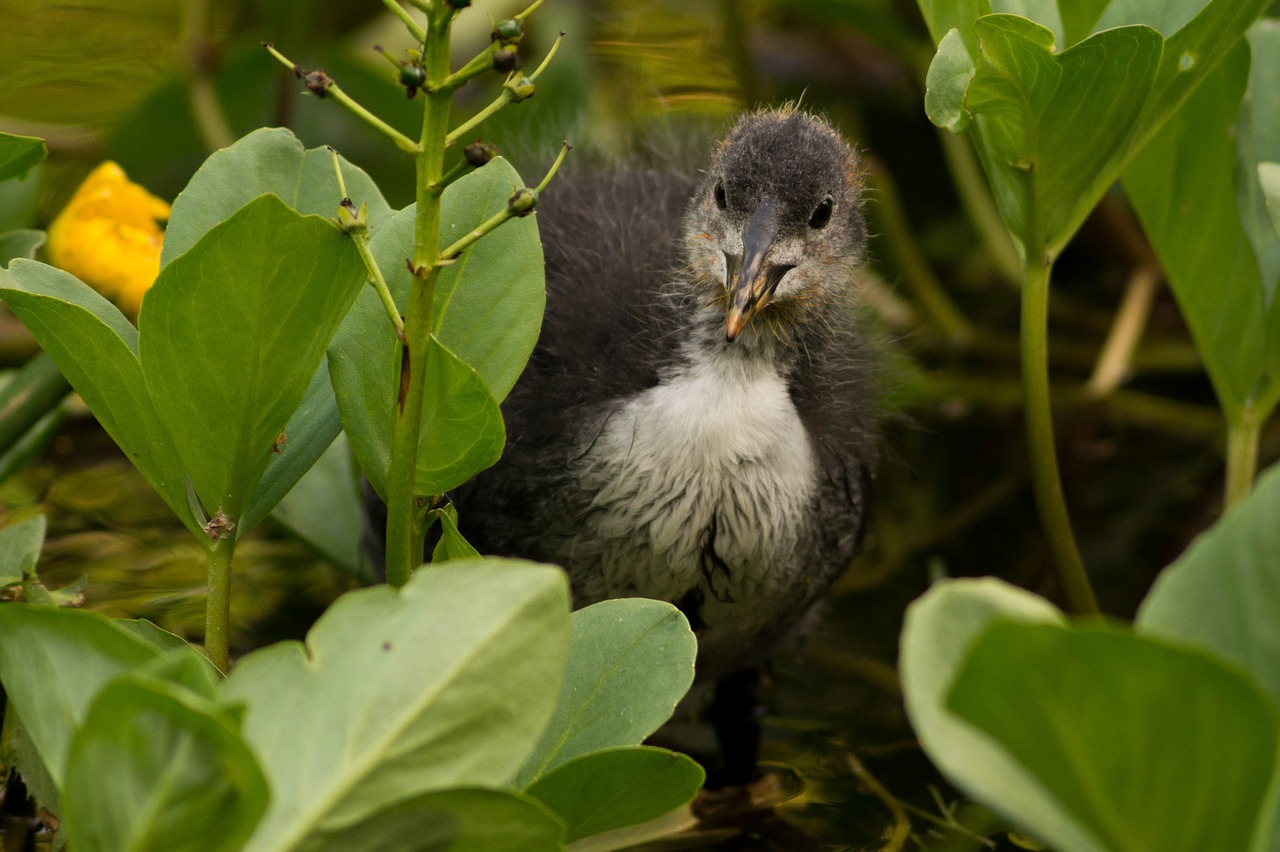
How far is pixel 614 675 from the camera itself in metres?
1.43

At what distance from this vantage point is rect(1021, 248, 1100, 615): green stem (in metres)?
1.86

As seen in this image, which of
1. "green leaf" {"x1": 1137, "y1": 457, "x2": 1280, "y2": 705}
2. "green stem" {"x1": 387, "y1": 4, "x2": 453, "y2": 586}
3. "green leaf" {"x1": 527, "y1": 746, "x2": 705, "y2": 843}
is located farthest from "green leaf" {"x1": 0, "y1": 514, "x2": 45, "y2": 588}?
"green leaf" {"x1": 1137, "y1": 457, "x2": 1280, "y2": 705}

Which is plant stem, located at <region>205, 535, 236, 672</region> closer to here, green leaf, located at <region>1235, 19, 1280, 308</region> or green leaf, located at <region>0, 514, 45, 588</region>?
green leaf, located at <region>0, 514, 45, 588</region>

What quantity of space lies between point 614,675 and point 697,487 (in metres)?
0.49

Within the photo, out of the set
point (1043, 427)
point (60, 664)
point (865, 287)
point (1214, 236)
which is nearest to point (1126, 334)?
point (865, 287)

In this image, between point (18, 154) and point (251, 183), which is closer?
point (251, 183)

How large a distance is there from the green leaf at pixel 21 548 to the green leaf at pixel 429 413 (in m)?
0.43

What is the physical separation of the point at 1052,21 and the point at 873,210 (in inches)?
57.2

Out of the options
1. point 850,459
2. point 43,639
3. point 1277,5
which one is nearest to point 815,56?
point 1277,5

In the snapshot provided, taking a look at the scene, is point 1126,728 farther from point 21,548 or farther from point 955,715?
point 21,548

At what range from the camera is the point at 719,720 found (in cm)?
226

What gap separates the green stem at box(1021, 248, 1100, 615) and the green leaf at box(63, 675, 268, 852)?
47.1 inches

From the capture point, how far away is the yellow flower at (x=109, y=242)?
202 cm

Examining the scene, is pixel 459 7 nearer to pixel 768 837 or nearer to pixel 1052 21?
pixel 1052 21
